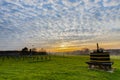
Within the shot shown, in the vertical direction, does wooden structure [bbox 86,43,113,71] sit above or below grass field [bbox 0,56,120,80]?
above

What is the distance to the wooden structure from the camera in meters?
24.2

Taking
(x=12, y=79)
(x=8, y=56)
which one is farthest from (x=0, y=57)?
(x=12, y=79)

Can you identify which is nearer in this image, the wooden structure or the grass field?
the grass field

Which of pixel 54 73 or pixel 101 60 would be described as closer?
pixel 54 73

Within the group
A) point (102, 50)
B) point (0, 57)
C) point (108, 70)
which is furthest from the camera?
point (0, 57)

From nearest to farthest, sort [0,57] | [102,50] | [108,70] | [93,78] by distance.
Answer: [93,78] → [108,70] → [102,50] → [0,57]

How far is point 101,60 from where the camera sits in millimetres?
25172

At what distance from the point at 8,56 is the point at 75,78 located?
46.1m

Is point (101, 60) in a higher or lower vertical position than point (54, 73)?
higher

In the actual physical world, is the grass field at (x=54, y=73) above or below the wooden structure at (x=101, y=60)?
below

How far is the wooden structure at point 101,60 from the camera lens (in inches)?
953

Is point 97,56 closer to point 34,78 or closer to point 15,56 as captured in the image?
point 34,78

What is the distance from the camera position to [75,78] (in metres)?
17.7

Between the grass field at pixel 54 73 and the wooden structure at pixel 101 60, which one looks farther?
the wooden structure at pixel 101 60
